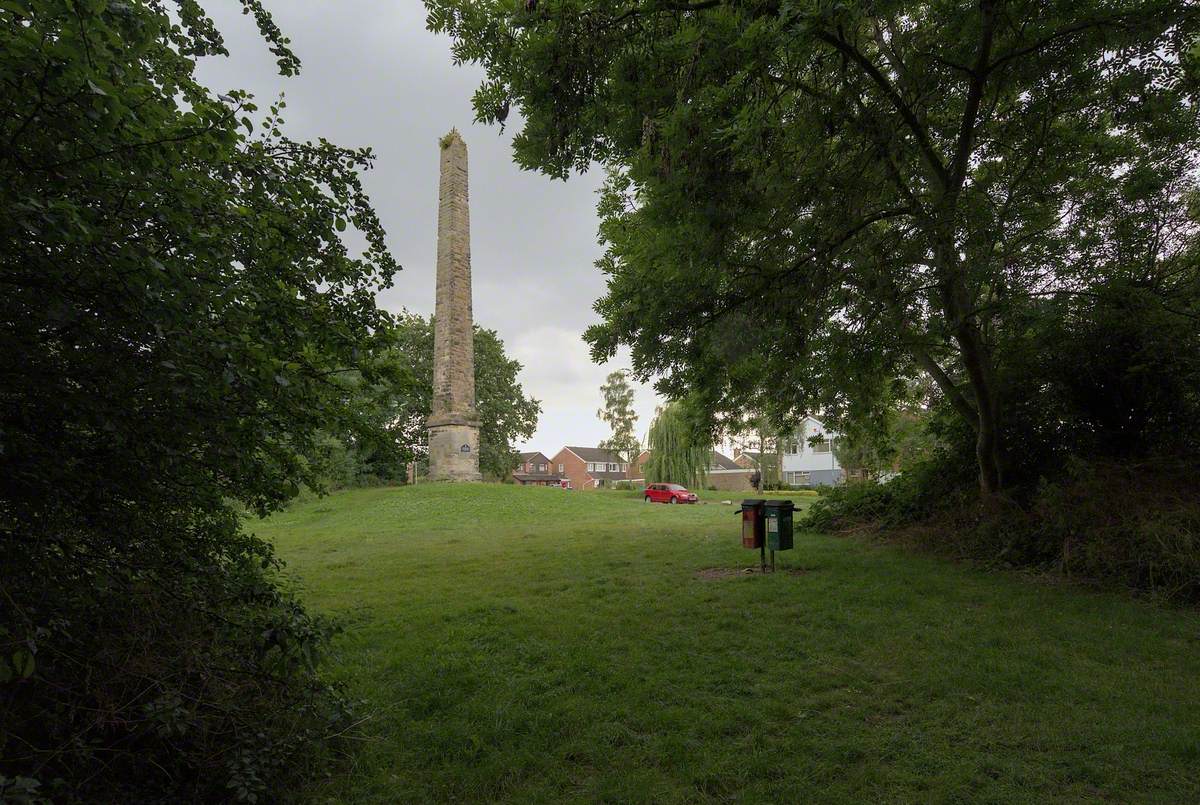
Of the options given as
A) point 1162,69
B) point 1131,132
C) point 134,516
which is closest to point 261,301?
point 134,516

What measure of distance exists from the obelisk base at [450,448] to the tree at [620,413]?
107ft

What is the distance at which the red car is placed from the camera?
30.4 meters

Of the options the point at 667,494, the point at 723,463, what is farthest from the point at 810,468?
the point at 667,494

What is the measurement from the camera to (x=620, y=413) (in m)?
58.2

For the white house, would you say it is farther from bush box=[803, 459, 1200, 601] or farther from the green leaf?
the green leaf

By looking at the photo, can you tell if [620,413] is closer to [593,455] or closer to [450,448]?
[593,455]

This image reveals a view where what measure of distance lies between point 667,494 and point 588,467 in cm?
4574

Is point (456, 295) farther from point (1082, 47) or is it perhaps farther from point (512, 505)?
point (1082, 47)

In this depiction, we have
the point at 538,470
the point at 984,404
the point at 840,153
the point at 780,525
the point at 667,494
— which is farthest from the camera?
the point at 538,470

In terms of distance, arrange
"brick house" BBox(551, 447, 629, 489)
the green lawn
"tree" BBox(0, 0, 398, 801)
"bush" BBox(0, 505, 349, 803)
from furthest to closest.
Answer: "brick house" BBox(551, 447, 629, 489)
the green lawn
"bush" BBox(0, 505, 349, 803)
"tree" BBox(0, 0, 398, 801)

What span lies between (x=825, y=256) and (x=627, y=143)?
2480mm

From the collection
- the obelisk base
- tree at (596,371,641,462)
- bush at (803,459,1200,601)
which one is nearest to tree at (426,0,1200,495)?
bush at (803,459,1200,601)

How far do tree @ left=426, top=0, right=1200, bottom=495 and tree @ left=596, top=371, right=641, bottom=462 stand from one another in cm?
4863

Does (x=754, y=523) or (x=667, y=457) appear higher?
(x=667, y=457)
